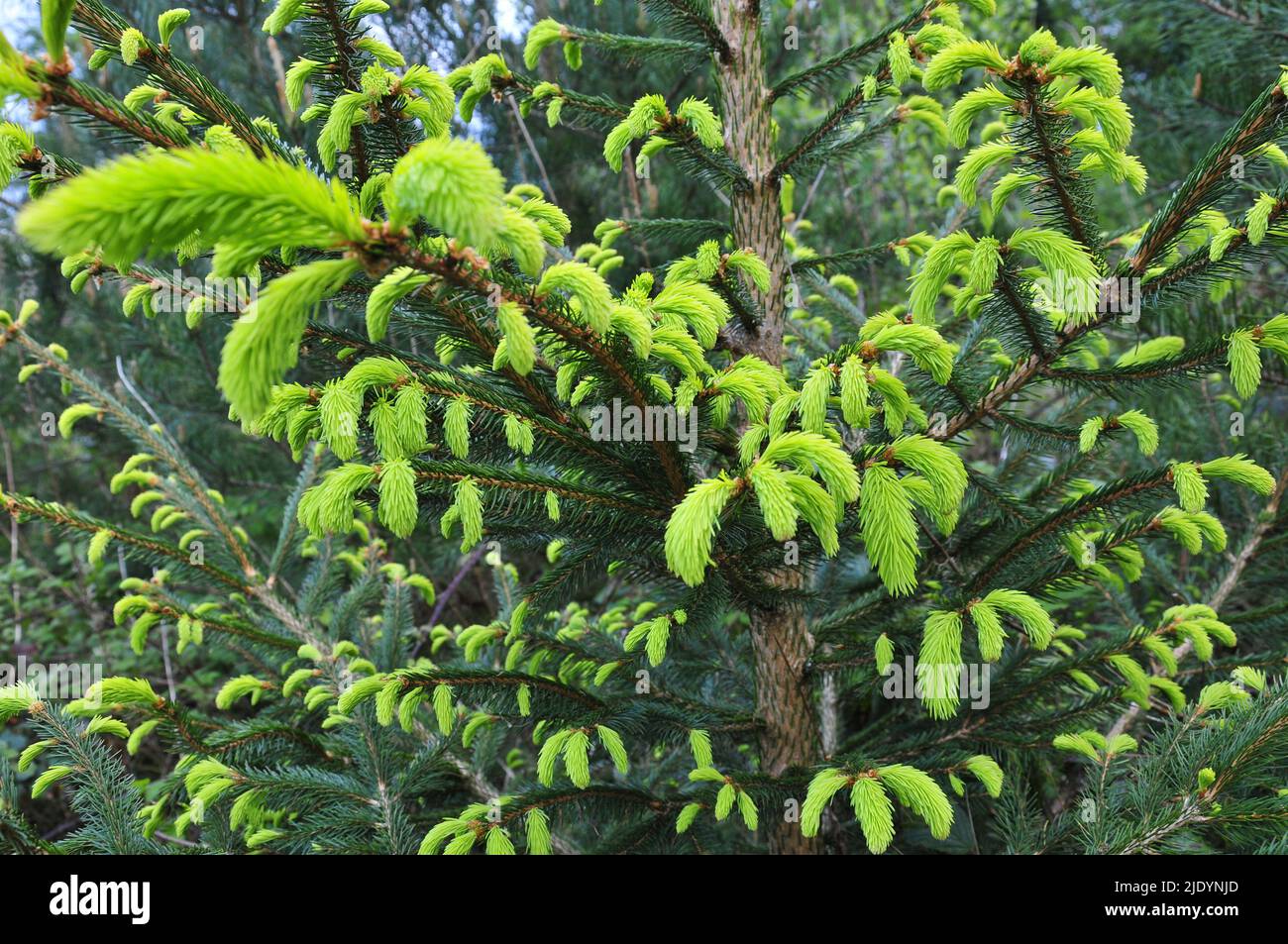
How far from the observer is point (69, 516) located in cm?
244

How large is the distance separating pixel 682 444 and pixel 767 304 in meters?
0.86

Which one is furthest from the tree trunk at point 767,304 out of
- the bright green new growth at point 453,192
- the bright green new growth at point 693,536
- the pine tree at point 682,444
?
the bright green new growth at point 453,192

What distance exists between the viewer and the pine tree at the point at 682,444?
1.18 meters

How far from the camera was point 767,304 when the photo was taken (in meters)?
2.33

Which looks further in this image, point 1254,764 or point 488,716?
point 488,716

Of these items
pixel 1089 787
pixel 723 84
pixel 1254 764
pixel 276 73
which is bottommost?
pixel 1089 787

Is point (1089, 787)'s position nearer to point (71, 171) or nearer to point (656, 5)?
point (656, 5)

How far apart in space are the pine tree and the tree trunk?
0.01 metres

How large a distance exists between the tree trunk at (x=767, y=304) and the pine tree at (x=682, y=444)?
0.01m

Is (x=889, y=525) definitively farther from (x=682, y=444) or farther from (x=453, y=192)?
(x=453, y=192)

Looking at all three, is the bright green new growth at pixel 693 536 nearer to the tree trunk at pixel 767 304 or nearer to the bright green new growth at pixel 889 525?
the bright green new growth at pixel 889 525

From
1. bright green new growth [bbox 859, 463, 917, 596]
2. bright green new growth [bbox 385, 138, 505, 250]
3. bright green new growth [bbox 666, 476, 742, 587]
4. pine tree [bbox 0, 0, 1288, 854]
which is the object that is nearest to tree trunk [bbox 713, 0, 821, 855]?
pine tree [bbox 0, 0, 1288, 854]

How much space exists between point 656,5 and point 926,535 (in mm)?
1641

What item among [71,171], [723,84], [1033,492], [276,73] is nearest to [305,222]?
[71,171]
